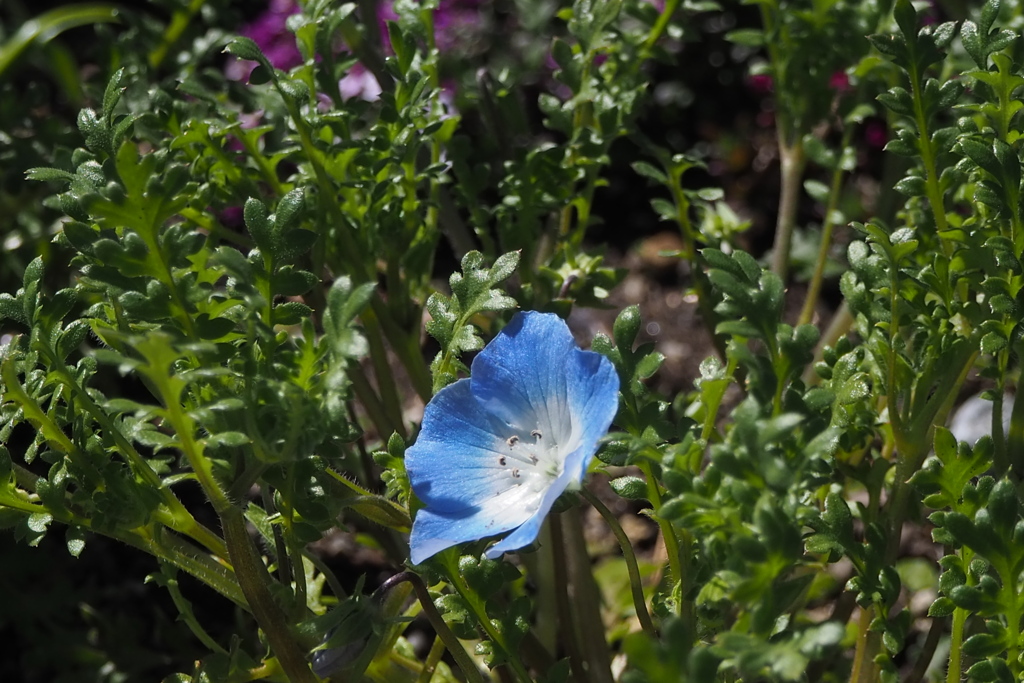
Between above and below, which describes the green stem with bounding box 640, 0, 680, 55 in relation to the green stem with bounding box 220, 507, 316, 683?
above

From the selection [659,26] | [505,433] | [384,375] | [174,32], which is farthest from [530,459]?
[174,32]

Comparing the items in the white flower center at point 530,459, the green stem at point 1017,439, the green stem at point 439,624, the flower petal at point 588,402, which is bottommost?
the green stem at point 1017,439

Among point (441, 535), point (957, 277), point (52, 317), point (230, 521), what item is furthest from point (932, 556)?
point (52, 317)

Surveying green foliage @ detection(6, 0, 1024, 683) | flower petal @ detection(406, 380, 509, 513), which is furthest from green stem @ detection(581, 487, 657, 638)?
flower petal @ detection(406, 380, 509, 513)

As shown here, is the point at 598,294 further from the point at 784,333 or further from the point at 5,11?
the point at 5,11

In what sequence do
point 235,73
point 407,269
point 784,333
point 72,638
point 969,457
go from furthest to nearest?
point 235,73 → point 72,638 → point 407,269 → point 969,457 → point 784,333

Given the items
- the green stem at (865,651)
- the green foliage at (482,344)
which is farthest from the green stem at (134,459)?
the green stem at (865,651)

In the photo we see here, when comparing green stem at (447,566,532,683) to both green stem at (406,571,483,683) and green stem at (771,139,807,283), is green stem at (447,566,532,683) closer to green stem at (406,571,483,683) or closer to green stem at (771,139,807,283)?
green stem at (406,571,483,683)

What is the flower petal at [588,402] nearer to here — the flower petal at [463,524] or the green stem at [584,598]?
the flower petal at [463,524]

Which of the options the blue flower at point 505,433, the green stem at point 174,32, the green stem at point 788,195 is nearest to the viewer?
the blue flower at point 505,433
